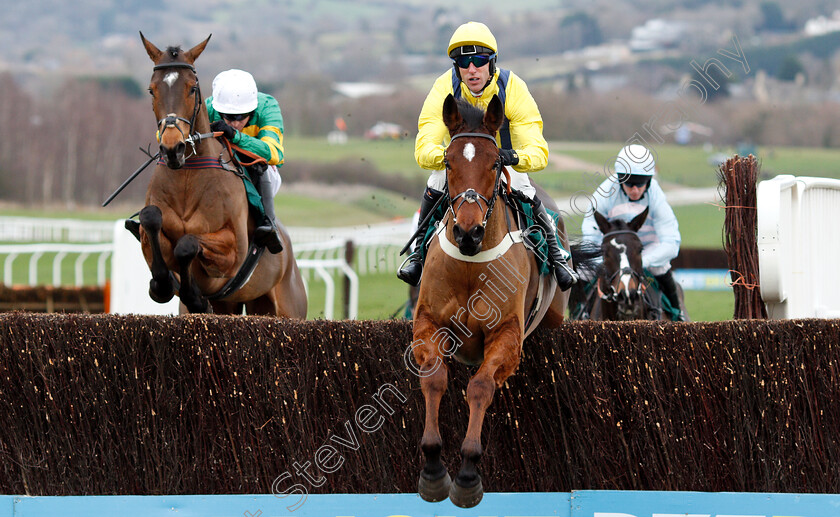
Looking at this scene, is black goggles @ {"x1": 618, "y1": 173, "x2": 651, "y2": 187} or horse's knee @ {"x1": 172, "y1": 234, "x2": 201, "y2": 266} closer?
horse's knee @ {"x1": 172, "y1": 234, "x2": 201, "y2": 266}

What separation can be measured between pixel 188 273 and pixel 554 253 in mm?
2277

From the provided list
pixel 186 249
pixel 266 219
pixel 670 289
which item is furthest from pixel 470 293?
pixel 670 289

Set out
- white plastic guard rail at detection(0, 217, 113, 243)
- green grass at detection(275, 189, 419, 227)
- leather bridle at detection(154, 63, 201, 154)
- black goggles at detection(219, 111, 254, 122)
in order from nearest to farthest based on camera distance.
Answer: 1. leather bridle at detection(154, 63, 201, 154)
2. black goggles at detection(219, 111, 254, 122)
3. white plastic guard rail at detection(0, 217, 113, 243)
4. green grass at detection(275, 189, 419, 227)

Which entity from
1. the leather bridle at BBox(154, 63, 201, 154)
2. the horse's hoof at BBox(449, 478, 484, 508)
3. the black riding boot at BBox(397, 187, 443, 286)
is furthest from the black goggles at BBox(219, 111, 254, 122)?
the horse's hoof at BBox(449, 478, 484, 508)

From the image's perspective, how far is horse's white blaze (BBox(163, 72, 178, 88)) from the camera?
228 inches

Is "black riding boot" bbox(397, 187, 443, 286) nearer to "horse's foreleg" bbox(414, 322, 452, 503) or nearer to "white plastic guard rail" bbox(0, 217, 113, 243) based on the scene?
"horse's foreleg" bbox(414, 322, 452, 503)

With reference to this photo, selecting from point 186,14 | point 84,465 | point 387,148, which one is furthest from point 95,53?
point 84,465

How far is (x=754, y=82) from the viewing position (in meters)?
70.4

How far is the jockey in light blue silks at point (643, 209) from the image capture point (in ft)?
23.6

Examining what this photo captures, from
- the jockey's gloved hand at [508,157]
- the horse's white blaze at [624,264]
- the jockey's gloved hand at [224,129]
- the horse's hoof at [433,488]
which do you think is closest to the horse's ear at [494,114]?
the jockey's gloved hand at [508,157]

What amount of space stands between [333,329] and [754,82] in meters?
70.8

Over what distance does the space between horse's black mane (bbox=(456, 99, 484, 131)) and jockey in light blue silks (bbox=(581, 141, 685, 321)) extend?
9.44 feet

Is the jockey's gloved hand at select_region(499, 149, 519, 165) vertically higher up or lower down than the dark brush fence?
higher up

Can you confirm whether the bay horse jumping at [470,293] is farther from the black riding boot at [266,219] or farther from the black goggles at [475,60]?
the black riding boot at [266,219]
